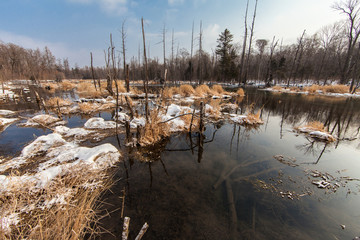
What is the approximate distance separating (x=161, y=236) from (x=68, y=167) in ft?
6.98

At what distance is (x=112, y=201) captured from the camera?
2146mm

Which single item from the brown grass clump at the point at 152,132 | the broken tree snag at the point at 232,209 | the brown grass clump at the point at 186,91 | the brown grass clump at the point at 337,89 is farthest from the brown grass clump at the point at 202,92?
the brown grass clump at the point at 337,89

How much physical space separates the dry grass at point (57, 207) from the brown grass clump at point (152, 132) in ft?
4.98

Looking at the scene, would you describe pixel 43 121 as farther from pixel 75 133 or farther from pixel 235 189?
pixel 235 189

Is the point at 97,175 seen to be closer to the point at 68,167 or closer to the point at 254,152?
the point at 68,167

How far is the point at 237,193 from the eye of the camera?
2.32 m

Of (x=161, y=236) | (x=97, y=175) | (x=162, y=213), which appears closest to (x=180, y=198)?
(x=162, y=213)

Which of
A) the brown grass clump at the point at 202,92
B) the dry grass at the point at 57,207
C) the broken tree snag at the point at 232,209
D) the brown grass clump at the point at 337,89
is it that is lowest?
the broken tree snag at the point at 232,209

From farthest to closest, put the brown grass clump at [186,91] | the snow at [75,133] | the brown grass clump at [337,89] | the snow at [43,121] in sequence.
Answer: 1. the brown grass clump at [337,89]
2. the brown grass clump at [186,91]
3. the snow at [43,121]
4. the snow at [75,133]

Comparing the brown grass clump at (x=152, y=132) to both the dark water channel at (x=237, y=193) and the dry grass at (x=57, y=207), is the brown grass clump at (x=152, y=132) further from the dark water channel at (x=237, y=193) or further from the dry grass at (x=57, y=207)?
the dry grass at (x=57, y=207)

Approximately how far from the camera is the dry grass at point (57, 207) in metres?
1.30

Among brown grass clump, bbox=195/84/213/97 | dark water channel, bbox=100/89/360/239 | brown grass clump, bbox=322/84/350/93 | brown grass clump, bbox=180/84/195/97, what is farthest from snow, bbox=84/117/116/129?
brown grass clump, bbox=322/84/350/93

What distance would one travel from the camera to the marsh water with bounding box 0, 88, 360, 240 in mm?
1773

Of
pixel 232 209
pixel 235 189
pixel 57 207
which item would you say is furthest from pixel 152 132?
pixel 232 209
